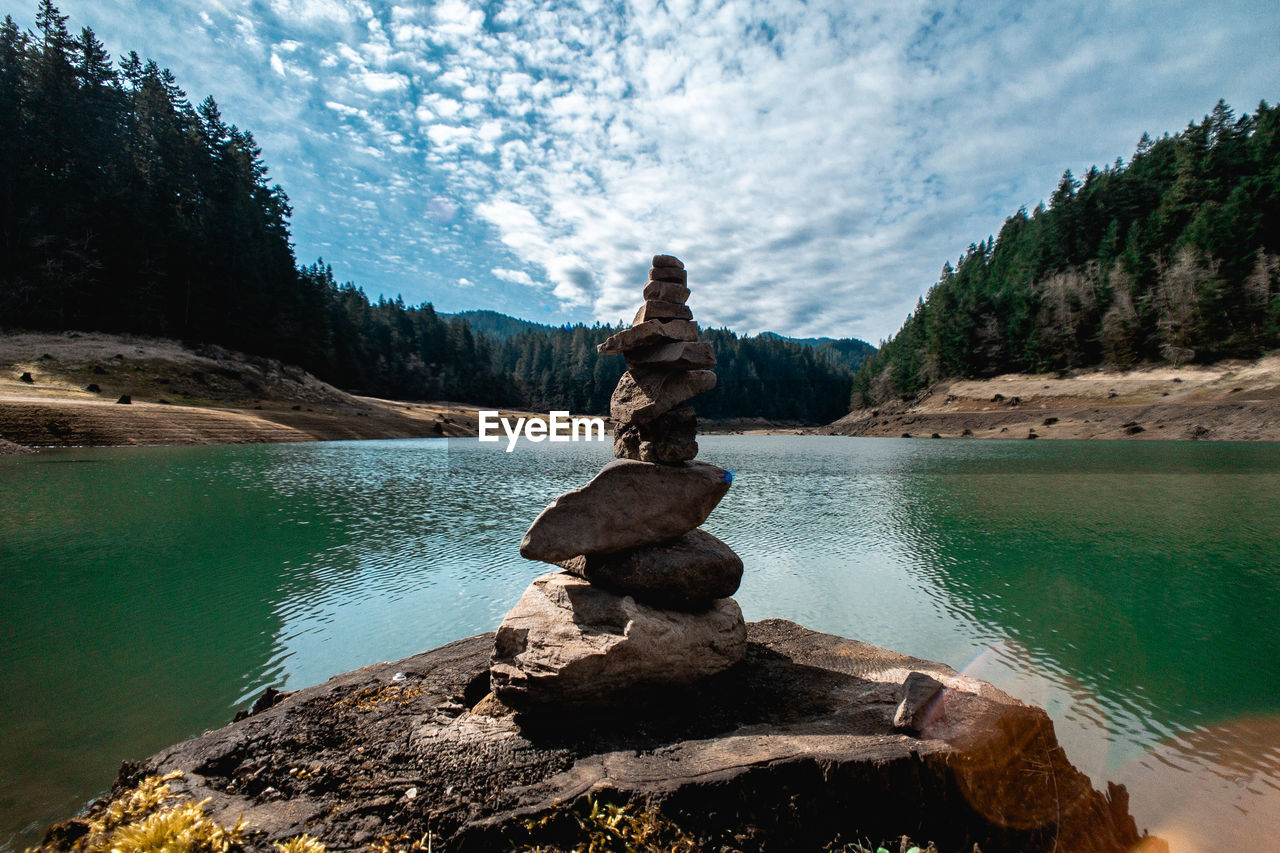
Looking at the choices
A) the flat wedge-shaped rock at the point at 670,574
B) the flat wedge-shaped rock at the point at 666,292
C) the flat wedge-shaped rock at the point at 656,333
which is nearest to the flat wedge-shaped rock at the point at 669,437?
the flat wedge-shaped rock at the point at 656,333

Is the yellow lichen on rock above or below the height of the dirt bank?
below

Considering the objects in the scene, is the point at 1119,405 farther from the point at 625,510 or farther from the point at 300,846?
the point at 300,846

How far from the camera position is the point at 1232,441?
56125 mm

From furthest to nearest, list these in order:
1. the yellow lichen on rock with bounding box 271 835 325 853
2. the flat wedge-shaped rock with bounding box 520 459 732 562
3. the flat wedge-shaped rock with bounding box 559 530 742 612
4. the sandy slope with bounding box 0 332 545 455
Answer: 1. the sandy slope with bounding box 0 332 545 455
2. the flat wedge-shaped rock with bounding box 559 530 742 612
3. the flat wedge-shaped rock with bounding box 520 459 732 562
4. the yellow lichen on rock with bounding box 271 835 325 853

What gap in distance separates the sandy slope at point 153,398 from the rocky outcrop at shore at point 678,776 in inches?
1993

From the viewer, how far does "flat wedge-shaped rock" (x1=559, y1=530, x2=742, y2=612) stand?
25.6ft

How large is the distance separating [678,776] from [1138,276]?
122 m

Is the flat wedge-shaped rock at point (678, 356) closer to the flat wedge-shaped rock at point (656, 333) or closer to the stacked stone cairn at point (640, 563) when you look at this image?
the stacked stone cairn at point (640, 563)

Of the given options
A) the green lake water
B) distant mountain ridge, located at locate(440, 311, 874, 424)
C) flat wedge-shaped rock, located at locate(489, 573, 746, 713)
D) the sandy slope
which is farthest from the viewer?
distant mountain ridge, located at locate(440, 311, 874, 424)

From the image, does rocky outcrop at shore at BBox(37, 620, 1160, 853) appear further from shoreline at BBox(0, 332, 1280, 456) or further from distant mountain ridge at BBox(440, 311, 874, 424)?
distant mountain ridge at BBox(440, 311, 874, 424)

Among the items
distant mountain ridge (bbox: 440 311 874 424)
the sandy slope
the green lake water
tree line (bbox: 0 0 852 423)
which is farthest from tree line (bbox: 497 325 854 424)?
the green lake water

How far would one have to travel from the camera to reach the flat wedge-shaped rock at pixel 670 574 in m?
7.81

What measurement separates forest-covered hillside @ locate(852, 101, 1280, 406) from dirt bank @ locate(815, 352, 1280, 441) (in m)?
5.14

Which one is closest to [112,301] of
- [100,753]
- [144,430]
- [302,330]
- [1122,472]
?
[302,330]
